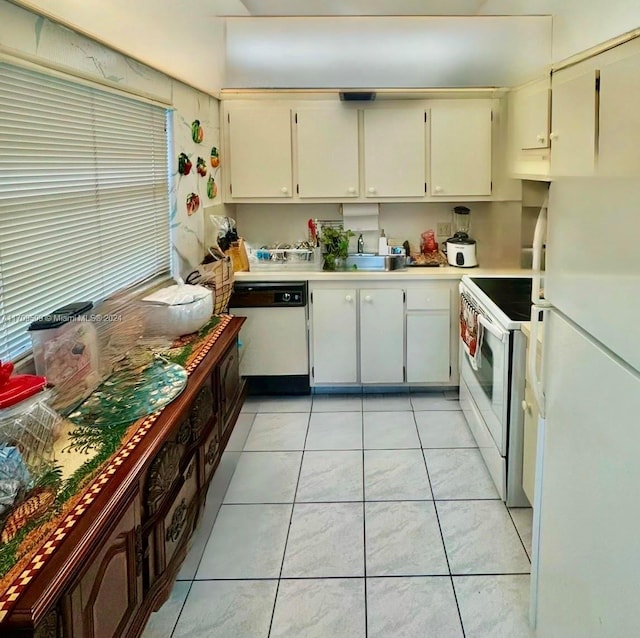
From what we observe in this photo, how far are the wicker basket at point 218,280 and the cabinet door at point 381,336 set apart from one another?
0.95m

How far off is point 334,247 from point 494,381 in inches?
64.7

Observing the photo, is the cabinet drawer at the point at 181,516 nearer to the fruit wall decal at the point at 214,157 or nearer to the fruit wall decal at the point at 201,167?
the fruit wall decal at the point at 201,167

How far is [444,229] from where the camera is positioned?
452cm

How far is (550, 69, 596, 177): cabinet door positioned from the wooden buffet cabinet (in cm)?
131

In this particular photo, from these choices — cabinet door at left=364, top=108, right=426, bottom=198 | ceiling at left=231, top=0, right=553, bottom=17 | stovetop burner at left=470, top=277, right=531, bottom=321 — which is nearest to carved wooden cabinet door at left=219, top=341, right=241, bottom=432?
stovetop burner at left=470, top=277, right=531, bottom=321

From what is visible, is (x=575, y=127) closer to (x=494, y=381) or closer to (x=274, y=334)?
(x=494, y=381)

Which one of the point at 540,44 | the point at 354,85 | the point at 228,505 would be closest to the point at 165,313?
the point at 228,505

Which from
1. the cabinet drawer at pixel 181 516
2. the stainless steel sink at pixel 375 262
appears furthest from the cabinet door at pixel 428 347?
the cabinet drawer at pixel 181 516

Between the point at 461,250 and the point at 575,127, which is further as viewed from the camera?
the point at 461,250

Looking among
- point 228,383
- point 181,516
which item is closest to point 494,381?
point 228,383

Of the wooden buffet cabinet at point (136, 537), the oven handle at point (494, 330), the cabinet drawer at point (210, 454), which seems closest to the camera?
the wooden buffet cabinet at point (136, 537)

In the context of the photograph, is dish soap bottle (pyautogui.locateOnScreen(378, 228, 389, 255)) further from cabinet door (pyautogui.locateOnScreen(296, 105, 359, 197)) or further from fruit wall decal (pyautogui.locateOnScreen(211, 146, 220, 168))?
fruit wall decal (pyautogui.locateOnScreen(211, 146, 220, 168))

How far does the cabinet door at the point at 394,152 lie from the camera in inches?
162

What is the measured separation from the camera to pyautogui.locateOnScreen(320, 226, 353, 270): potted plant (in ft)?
13.7
